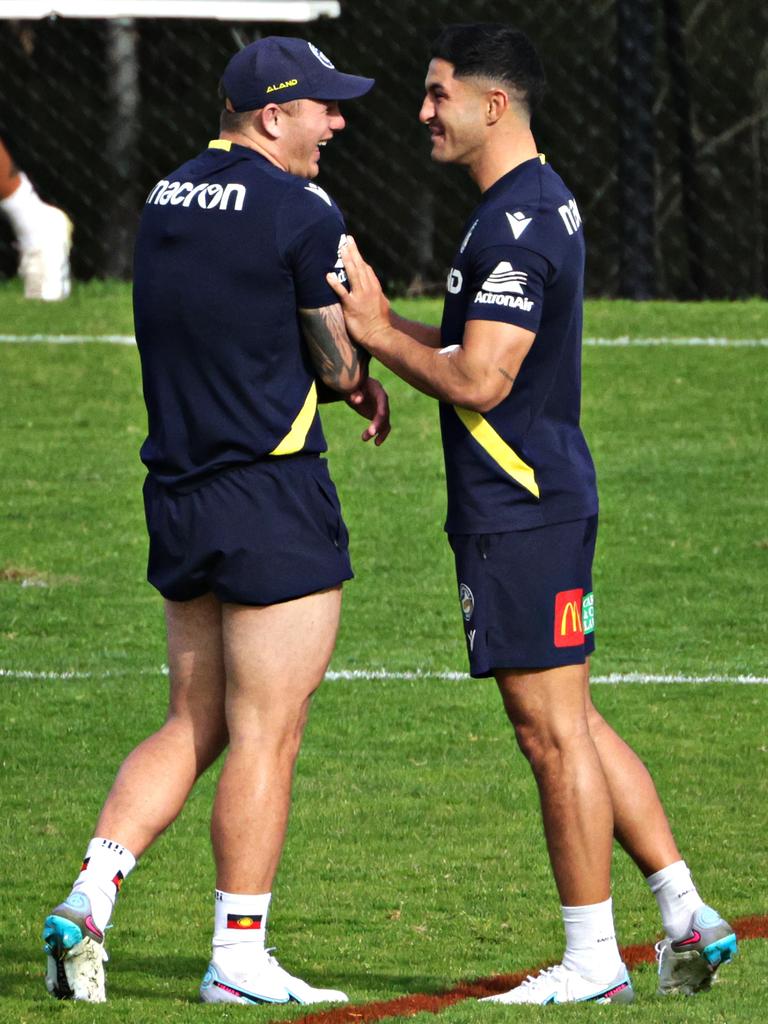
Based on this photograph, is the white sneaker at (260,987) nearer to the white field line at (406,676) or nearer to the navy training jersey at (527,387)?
the navy training jersey at (527,387)

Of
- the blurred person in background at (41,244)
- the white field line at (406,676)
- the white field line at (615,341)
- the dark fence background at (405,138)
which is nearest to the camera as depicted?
the blurred person in background at (41,244)

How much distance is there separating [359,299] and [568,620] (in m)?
0.81

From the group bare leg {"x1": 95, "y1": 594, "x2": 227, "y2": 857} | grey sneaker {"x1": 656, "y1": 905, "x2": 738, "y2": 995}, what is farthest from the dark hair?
grey sneaker {"x1": 656, "y1": 905, "x2": 738, "y2": 995}

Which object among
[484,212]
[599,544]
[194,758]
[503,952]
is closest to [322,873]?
[503,952]

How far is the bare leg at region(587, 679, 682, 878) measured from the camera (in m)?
4.73

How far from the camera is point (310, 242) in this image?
4.49 metres

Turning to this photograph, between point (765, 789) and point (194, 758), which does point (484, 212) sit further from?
point (765, 789)

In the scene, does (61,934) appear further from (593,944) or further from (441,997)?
(593,944)

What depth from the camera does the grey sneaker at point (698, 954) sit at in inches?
181

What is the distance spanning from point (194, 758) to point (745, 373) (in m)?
10.4

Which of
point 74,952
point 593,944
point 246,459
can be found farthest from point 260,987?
point 246,459

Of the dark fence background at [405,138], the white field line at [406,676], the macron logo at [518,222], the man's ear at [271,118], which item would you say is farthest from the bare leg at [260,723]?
the dark fence background at [405,138]

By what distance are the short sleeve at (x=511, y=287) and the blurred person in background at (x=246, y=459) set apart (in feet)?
1.06

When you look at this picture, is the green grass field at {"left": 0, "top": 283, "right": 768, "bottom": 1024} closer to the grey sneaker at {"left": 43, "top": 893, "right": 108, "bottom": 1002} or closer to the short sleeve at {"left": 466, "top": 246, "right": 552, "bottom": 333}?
the grey sneaker at {"left": 43, "top": 893, "right": 108, "bottom": 1002}
